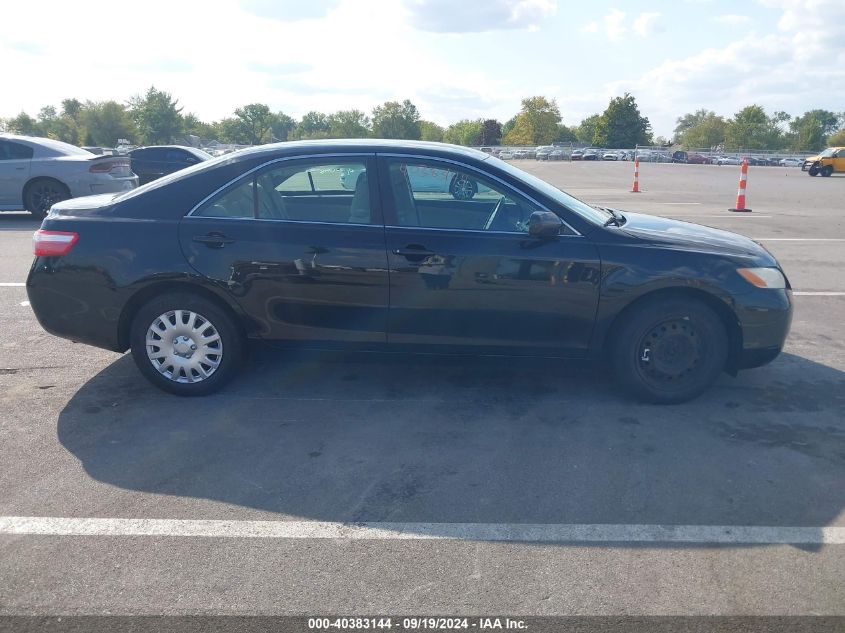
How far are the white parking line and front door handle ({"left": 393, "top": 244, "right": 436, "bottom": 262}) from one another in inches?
73.3

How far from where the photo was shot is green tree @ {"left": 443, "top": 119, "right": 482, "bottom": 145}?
118 meters

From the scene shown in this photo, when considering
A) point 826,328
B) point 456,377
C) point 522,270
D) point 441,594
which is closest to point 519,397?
point 456,377

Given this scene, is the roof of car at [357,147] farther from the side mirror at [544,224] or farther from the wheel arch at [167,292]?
the wheel arch at [167,292]

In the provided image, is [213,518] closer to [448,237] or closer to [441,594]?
[441,594]

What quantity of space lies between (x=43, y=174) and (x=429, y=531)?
12281mm

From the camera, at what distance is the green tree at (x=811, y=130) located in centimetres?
10094

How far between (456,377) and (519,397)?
1.93ft

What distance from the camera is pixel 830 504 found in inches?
148

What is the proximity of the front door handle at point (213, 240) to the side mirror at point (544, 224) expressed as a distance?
1953 millimetres

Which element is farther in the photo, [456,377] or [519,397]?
[456,377]

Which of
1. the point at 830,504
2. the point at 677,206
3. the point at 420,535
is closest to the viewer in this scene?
the point at 420,535

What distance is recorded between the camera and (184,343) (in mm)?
5027

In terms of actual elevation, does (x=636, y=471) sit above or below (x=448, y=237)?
below

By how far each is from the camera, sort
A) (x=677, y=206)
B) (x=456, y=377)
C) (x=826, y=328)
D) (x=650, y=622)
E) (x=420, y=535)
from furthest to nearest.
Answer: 1. (x=677, y=206)
2. (x=826, y=328)
3. (x=456, y=377)
4. (x=420, y=535)
5. (x=650, y=622)
